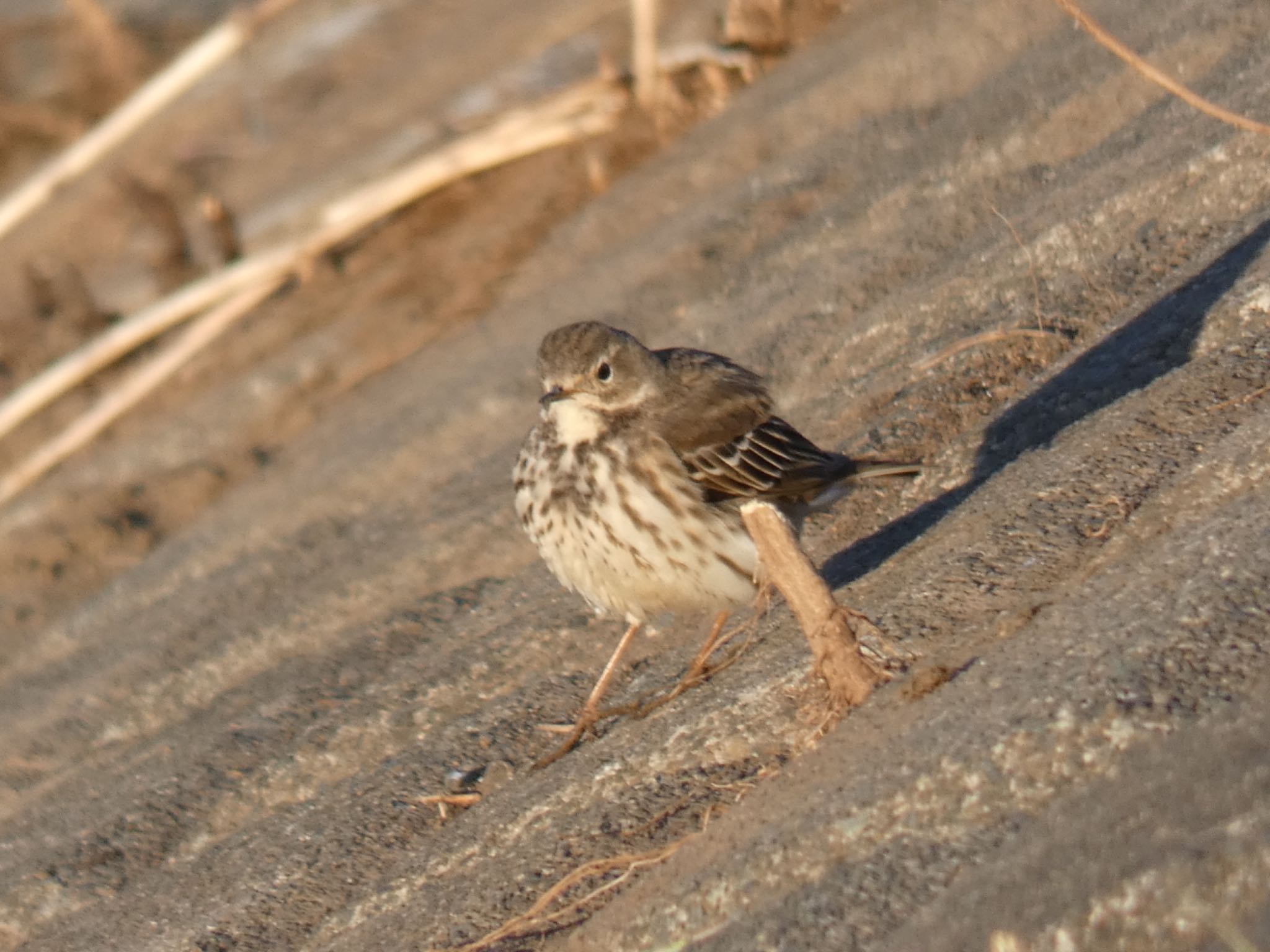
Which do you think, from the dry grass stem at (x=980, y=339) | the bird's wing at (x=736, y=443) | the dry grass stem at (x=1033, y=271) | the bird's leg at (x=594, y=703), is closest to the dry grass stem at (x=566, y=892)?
the bird's leg at (x=594, y=703)

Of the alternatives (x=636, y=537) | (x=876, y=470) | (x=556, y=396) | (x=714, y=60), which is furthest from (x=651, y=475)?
(x=714, y=60)

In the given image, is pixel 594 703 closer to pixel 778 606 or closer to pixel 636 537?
pixel 636 537

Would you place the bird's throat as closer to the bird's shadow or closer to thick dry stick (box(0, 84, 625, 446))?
the bird's shadow

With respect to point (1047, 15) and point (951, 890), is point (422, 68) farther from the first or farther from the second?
point (951, 890)

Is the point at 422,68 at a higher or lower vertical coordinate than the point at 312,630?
higher

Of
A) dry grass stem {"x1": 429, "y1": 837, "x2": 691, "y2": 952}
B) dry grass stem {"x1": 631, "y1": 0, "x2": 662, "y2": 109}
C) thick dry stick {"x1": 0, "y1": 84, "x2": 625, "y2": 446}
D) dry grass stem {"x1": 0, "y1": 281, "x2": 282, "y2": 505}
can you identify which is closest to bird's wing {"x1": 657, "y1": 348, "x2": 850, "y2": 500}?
dry grass stem {"x1": 429, "y1": 837, "x2": 691, "y2": 952}

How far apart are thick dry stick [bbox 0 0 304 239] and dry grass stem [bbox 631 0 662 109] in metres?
2.41

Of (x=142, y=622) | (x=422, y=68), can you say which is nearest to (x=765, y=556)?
(x=142, y=622)

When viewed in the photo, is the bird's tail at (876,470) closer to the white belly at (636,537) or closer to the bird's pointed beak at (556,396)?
the white belly at (636,537)

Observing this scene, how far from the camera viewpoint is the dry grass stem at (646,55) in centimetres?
1221

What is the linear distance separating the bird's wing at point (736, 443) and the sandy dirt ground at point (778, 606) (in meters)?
0.33

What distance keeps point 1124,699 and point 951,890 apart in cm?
62

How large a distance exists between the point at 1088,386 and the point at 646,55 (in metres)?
6.62

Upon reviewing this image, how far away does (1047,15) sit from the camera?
34.4 ft
